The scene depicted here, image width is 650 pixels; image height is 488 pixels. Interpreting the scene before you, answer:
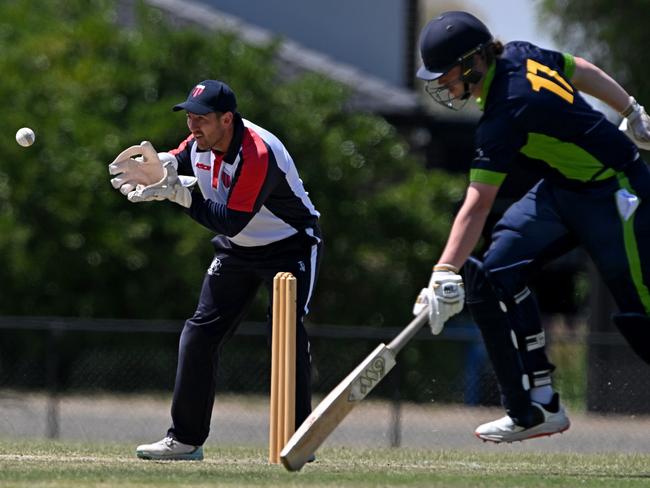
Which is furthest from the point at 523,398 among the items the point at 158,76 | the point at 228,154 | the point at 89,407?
the point at 158,76

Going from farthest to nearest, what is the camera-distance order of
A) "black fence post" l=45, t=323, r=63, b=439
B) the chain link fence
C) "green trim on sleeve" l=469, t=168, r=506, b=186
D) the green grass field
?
"black fence post" l=45, t=323, r=63, b=439
the chain link fence
"green trim on sleeve" l=469, t=168, r=506, b=186
the green grass field

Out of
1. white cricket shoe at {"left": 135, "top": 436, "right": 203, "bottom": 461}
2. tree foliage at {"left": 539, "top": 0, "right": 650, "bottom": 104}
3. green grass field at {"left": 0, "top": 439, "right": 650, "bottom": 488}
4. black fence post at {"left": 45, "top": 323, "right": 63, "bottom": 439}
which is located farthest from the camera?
tree foliage at {"left": 539, "top": 0, "right": 650, "bottom": 104}

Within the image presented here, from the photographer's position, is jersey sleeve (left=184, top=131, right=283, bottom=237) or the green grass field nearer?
the green grass field

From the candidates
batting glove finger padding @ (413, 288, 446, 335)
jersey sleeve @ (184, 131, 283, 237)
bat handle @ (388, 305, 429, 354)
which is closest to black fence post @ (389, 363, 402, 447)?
jersey sleeve @ (184, 131, 283, 237)

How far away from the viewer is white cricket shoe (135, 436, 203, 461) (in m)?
7.94

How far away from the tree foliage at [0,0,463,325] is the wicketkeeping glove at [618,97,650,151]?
910cm

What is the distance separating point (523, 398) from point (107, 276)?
1001cm

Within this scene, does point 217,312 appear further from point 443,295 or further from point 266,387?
point 266,387

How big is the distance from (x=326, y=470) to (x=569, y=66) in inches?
94.3

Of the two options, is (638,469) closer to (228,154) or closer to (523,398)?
(523,398)

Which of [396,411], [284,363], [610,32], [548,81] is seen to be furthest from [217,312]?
[610,32]

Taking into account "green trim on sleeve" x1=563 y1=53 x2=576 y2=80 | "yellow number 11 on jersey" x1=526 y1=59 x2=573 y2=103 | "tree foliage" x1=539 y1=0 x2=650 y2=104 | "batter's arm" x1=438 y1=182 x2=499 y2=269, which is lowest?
"batter's arm" x1=438 y1=182 x2=499 y2=269

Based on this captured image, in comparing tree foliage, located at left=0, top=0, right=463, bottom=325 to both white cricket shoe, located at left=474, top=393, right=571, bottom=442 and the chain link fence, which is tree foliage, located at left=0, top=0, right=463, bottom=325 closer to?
the chain link fence

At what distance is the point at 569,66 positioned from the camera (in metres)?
7.59
